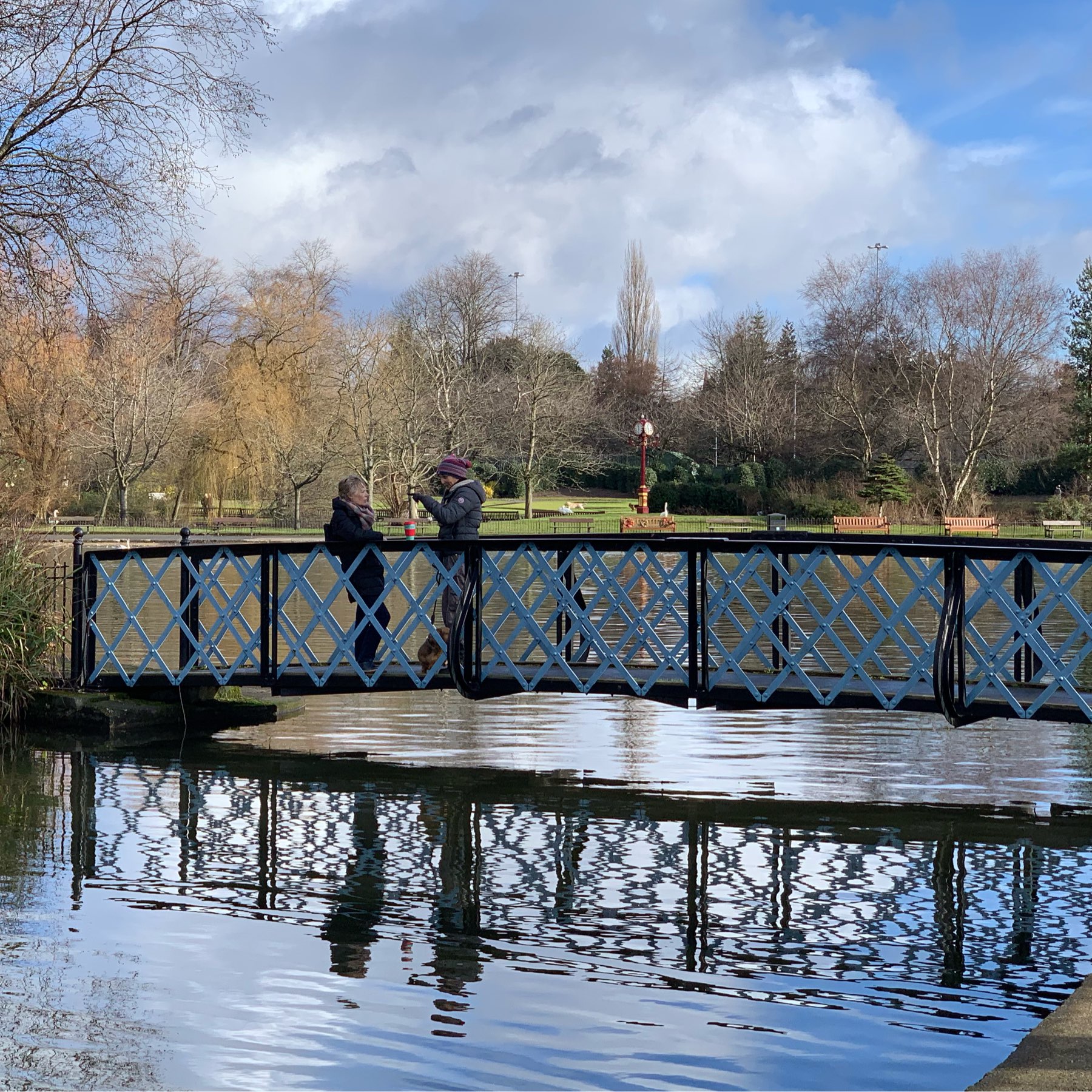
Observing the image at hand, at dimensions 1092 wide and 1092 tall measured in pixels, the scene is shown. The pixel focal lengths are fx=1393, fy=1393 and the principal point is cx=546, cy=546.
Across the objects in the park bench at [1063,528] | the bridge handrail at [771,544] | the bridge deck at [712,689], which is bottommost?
the bridge deck at [712,689]

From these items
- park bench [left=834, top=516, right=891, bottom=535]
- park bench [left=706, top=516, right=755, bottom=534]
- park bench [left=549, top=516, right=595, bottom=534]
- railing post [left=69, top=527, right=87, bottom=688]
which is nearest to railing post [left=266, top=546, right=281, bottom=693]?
railing post [left=69, top=527, right=87, bottom=688]

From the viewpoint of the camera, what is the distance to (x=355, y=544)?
38.4ft

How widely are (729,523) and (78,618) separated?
40.6m

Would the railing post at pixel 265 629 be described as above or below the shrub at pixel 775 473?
below

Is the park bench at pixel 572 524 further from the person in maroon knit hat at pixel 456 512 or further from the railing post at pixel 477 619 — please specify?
the railing post at pixel 477 619

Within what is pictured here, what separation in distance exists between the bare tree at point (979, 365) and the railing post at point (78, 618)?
145 feet

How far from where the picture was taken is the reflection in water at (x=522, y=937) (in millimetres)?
5758

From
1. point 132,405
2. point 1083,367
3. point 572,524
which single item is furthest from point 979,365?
point 132,405

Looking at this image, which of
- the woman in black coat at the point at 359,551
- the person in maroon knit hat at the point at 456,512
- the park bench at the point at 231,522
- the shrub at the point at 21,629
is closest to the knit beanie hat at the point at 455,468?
the person in maroon knit hat at the point at 456,512

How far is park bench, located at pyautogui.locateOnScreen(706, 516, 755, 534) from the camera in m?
48.7

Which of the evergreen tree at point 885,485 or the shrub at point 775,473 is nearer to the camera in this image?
the evergreen tree at point 885,485

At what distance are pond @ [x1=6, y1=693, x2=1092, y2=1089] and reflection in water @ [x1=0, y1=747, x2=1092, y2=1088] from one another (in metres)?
0.02

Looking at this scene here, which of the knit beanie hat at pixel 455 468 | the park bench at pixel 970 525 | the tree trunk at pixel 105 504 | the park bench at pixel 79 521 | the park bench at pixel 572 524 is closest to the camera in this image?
the knit beanie hat at pixel 455 468

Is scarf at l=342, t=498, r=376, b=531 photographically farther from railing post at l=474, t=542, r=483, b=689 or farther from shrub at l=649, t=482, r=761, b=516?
shrub at l=649, t=482, r=761, b=516
